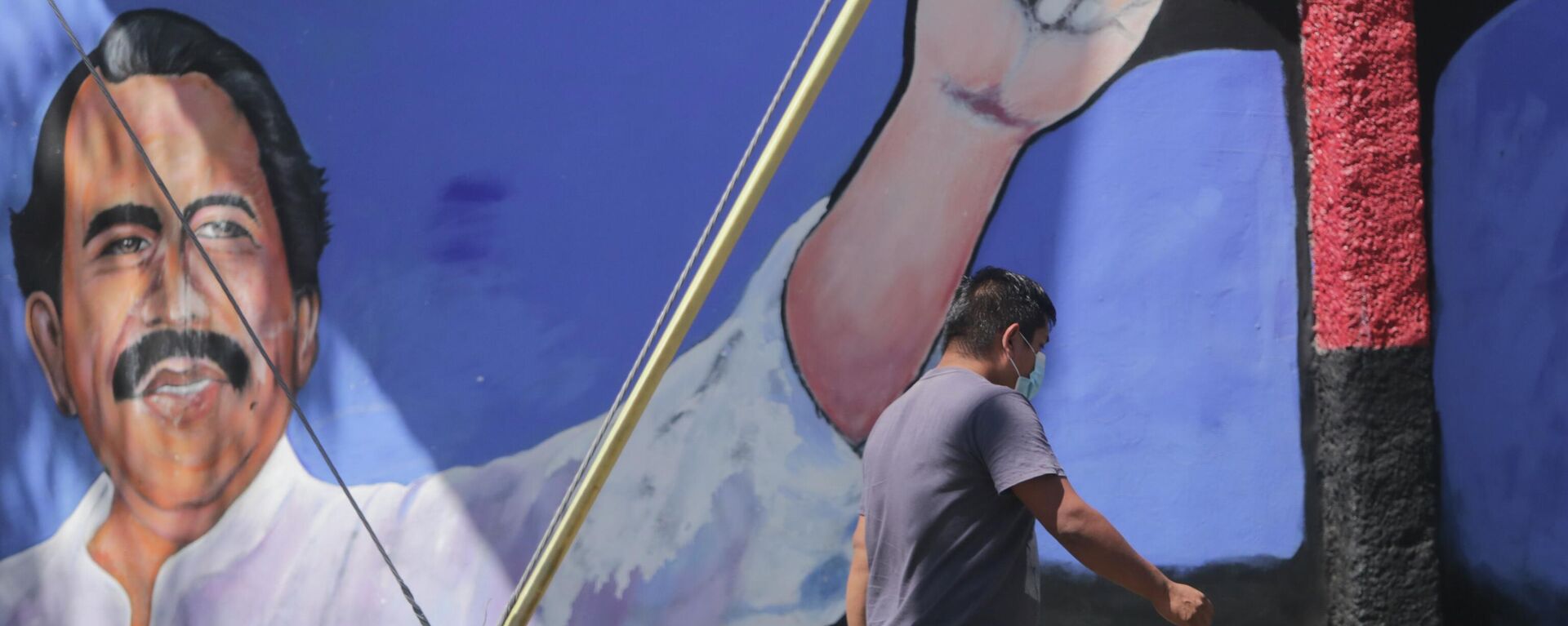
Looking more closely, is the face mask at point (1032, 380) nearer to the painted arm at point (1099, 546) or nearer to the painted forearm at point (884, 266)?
the painted arm at point (1099, 546)

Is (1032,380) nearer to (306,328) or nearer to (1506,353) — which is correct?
(1506,353)

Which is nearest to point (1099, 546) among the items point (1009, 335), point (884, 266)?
point (1009, 335)

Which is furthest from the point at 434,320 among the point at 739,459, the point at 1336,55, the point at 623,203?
the point at 1336,55

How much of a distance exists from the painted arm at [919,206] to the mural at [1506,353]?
1092mm

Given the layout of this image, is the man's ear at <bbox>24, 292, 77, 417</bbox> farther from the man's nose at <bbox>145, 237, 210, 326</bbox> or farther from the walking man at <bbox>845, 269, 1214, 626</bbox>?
the walking man at <bbox>845, 269, 1214, 626</bbox>

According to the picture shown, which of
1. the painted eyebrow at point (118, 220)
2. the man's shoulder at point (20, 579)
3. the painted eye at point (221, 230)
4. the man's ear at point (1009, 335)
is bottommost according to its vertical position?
the man's shoulder at point (20, 579)

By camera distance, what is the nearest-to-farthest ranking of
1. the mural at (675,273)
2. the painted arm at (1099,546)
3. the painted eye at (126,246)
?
the painted arm at (1099,546), the mural at (675,273), the painted eye at (126,246)

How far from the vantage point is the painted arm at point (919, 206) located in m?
3.71

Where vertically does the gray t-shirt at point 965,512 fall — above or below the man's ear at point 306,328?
above

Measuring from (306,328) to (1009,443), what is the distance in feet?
7.77

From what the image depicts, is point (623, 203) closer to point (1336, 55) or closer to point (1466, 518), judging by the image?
point (1336, 55)

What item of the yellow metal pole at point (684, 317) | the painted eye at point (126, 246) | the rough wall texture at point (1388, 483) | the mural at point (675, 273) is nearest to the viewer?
the yellow metal pole at point (684, 317)

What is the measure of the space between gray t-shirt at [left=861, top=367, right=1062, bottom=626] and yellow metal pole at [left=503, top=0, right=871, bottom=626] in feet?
1.53

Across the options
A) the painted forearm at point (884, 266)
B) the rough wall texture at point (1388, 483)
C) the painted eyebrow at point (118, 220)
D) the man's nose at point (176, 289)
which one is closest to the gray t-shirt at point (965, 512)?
the painted forearm at point (884, 266)
